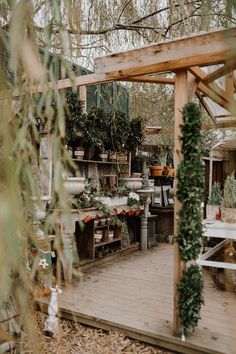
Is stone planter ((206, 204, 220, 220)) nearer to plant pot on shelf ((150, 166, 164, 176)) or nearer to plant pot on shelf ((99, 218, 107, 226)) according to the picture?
plant pot on shelf ((99, 218, 107, 226))

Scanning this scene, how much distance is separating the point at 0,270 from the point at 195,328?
2758 millimetres

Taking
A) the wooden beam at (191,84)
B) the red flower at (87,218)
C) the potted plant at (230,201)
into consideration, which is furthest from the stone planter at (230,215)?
the red flower at (87,218)

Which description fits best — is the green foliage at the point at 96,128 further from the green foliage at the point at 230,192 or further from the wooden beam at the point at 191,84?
the wooden beam at the point at 191,84

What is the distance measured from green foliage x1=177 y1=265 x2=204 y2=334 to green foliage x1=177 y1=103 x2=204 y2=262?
0.13m

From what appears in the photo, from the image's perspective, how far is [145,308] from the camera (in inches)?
130

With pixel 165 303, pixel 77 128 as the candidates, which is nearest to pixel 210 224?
pixel 165 303

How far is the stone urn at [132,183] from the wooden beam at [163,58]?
9.68 feet

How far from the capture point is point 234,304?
11.2ft

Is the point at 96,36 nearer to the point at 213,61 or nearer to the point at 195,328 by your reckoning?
the point at 213,61

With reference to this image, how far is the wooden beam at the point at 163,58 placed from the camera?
7.80 ft

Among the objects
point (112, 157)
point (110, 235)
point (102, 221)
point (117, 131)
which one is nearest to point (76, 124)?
point (117, 131)

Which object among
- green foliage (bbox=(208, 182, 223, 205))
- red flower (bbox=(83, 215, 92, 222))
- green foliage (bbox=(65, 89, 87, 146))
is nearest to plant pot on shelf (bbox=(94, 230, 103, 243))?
red flower (bbox=(83, 215, 92, 222))

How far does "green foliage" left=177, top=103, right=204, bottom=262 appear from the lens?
8.61 feet

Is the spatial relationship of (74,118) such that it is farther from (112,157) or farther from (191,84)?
(191,84)
